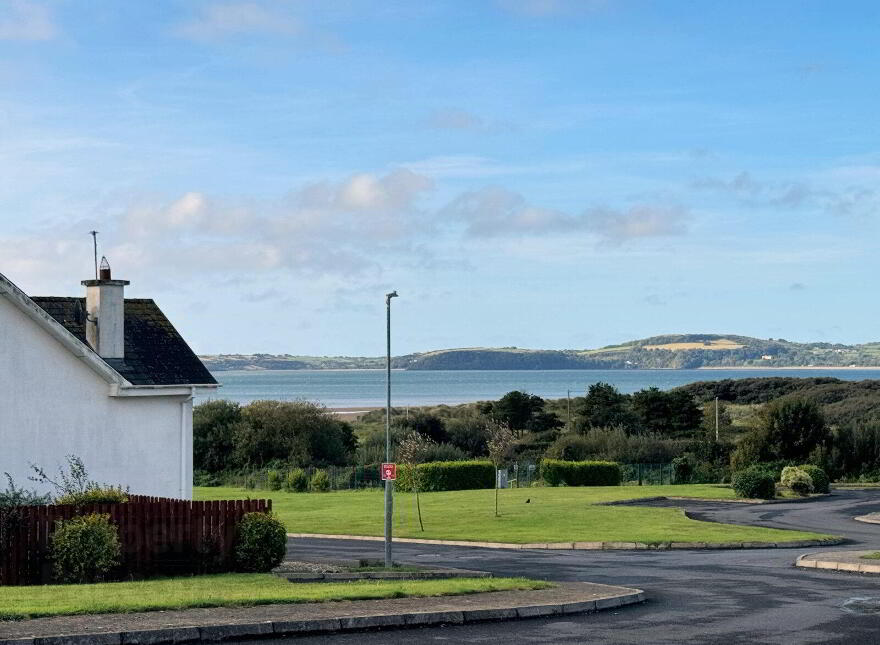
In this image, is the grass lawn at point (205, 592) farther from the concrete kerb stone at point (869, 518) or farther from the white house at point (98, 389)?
the concrete kerb stone at point (869, 518)

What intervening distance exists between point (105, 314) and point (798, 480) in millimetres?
31816

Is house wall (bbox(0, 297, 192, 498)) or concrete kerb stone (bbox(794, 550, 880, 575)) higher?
house wall (bbox(0, 297, 192, 498))

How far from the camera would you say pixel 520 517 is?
39562 mm

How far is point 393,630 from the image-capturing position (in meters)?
16.1

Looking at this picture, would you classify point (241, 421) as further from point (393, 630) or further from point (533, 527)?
point (393, 630)

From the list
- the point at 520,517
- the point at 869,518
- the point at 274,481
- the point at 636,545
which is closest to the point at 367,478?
the point at 274,481

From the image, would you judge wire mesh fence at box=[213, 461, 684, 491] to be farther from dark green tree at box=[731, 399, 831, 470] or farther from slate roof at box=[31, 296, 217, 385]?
slate roof at box=[31, 296, 217, 385]

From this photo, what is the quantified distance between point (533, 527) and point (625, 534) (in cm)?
355

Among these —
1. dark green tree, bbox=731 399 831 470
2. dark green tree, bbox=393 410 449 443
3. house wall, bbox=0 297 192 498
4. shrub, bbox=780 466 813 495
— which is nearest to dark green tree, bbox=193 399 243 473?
dark green tree, bbox=393 410 449 443

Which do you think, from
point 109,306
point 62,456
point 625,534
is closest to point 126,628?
point 62,456

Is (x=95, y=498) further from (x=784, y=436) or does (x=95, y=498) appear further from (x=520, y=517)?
(x=784, y=436)

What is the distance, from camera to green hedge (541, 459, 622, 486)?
5741 centimetres

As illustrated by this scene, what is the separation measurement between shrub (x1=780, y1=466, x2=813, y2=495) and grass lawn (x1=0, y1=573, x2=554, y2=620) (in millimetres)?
32549

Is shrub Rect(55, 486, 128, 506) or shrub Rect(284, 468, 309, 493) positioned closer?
shrub Rect(55, 486, 128, 506)
